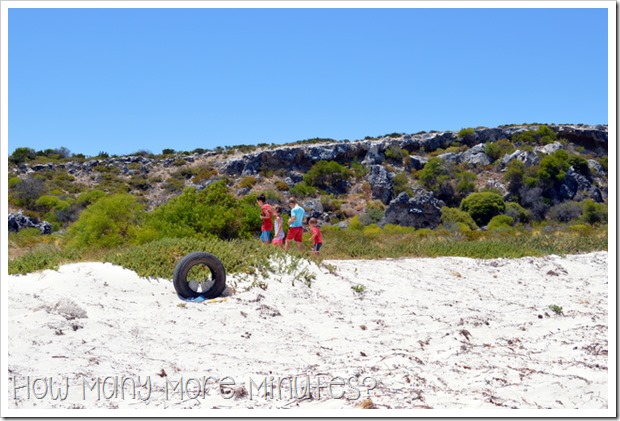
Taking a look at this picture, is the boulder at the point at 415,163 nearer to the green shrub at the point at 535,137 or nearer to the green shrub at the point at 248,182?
the green shrub at the point at 535,137

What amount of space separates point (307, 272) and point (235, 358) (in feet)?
14.2

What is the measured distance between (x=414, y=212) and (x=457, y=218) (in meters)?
2.47

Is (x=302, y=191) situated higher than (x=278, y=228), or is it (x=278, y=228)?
(x=302, y=191)

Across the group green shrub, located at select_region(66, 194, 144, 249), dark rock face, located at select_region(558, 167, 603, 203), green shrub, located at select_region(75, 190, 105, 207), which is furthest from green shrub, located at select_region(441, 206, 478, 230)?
green shrub, located at select_region(66, 194, 144, 249)

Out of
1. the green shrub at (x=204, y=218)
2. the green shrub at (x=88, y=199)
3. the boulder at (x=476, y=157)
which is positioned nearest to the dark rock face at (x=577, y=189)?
the boulder at (x=476, y=157)

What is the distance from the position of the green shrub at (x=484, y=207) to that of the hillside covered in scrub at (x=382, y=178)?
0.19ft

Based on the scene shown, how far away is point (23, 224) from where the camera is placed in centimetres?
3142

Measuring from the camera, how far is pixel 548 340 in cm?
919

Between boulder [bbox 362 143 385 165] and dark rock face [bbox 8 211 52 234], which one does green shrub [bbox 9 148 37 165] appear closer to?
dark rock face [bbox 8 211 52 234]

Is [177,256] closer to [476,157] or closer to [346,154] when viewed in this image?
[346,154]

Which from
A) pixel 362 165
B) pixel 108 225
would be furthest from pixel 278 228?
pixel 362 165

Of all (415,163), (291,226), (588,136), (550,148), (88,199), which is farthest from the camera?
(588,136)

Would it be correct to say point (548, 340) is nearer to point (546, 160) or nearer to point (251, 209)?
point (251, 209)

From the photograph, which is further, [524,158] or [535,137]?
[535,137]
